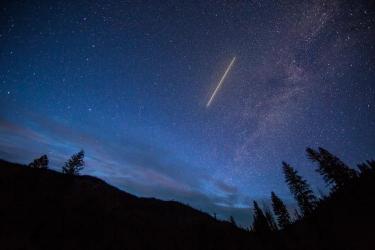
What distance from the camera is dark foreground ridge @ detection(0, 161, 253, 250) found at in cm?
3091

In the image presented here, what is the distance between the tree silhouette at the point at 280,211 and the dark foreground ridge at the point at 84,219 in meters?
10.6

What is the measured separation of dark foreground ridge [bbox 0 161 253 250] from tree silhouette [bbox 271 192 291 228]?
10.6 metres

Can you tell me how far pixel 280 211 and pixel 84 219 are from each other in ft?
161

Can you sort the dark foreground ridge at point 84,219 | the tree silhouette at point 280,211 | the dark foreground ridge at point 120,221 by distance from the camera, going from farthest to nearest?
the tree silhouette at point 280,211 → the dark foreground ridge at point 84,219 → the dark foreground ridge at point 120,221

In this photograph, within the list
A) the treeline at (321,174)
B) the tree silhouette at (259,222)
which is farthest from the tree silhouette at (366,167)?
the tree silhouette at (259,222)

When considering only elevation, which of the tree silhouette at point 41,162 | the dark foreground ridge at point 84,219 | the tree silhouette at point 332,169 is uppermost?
the tree silhouette at point 332,169

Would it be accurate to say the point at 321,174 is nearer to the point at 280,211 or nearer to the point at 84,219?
the point at 280,211

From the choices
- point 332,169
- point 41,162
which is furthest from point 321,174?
point 41,162

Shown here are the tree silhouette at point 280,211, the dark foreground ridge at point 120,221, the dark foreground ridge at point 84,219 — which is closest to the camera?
the dark foreground ridge at point 120,221

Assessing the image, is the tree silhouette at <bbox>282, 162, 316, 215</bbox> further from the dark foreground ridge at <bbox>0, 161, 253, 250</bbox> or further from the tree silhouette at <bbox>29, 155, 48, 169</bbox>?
the tree silhouette at <bbox>29, 155, 48, 169</bbox>

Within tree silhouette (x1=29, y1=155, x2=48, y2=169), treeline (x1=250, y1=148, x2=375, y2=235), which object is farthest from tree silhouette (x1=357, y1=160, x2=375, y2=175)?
tree silhouette (x1=29, y1=155, x2=48, y2=169)

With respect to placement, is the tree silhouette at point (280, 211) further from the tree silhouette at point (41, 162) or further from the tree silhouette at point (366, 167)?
the tree silhouette at point (41, 162)

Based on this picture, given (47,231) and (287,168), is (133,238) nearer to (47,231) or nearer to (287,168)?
(47,231)

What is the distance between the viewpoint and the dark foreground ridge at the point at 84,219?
30.9 metres
